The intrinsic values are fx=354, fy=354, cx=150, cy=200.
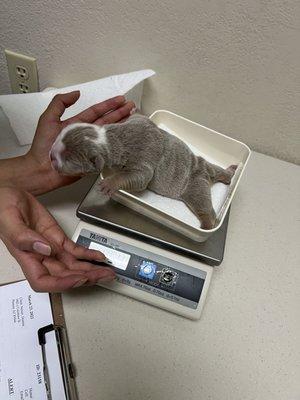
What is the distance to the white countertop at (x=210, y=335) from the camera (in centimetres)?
72

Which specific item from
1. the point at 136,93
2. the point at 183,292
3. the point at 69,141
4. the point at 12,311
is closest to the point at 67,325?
the point at 12,311

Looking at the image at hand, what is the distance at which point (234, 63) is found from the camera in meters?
0.97

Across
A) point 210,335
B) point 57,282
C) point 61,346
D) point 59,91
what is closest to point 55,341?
point 61,346

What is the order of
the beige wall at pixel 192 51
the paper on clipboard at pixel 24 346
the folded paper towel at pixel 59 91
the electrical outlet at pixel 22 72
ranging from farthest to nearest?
the electrical outlet at pixel 22 72 < the folded paper towel at pixel 59 91 < the beige wall at pixel 192 51 < the paper on clipboard at pixel 24 346

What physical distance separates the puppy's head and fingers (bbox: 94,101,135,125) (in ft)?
0.50

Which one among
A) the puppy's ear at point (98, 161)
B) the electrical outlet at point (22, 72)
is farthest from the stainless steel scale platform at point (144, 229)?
the electrical outlet at point (22, 72)

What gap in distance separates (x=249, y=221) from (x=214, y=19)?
54 cm

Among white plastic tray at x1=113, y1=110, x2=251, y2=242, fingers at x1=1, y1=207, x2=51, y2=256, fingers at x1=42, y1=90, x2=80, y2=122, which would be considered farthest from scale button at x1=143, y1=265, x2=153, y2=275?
fingers at x1=42, y1=90, x2=80, y2=122

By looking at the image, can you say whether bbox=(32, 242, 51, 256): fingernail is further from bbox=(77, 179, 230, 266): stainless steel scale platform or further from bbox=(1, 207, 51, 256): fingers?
bbox=(77, 179, 230, 266): stainless steel scale platform

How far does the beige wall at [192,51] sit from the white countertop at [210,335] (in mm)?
363

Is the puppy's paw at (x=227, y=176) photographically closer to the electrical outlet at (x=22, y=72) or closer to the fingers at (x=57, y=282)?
the fingers at (x=57, y=282)

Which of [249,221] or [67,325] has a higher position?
[249,221]

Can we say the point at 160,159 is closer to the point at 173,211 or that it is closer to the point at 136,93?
the point at 173,211

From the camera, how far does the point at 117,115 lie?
3.26 feet
